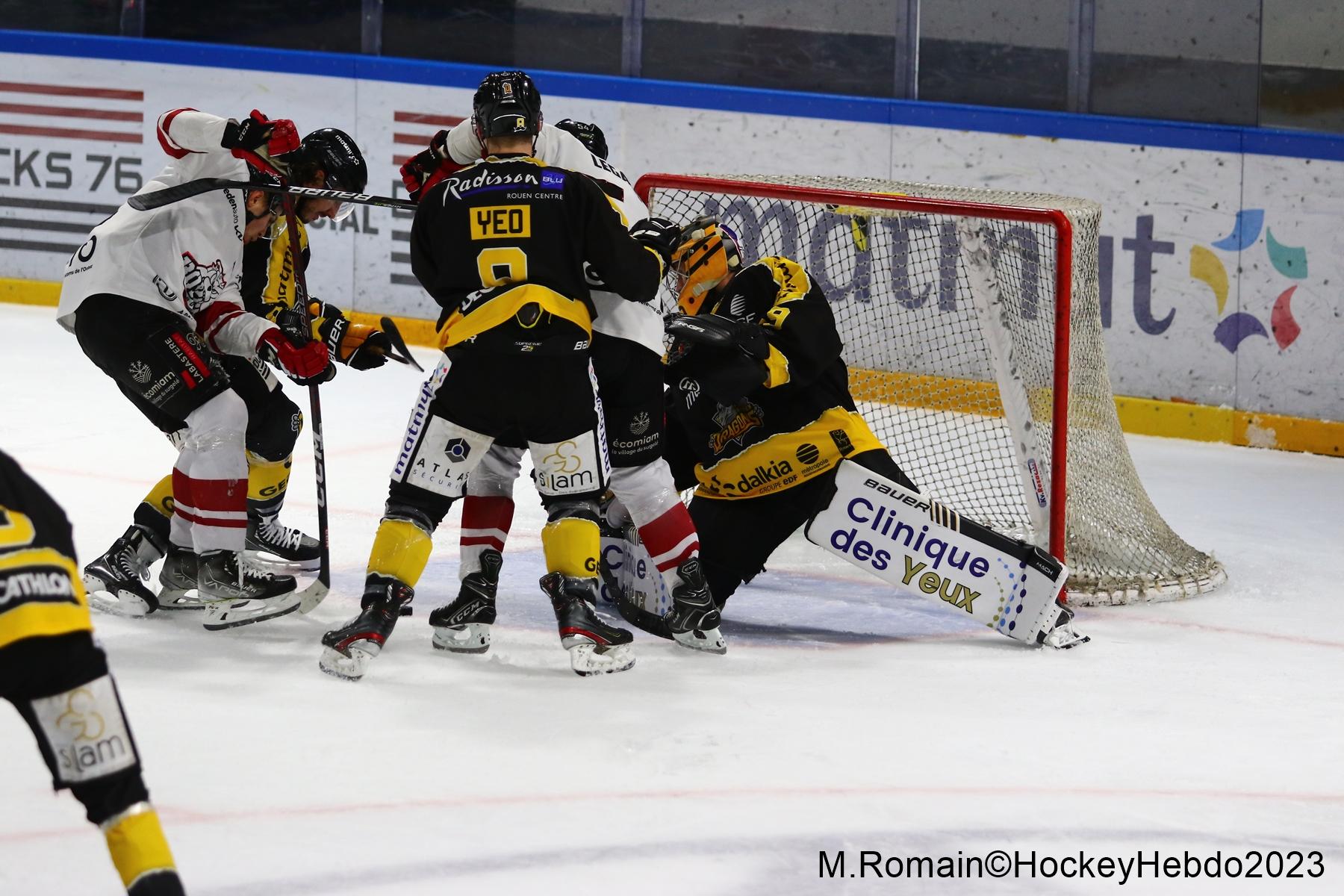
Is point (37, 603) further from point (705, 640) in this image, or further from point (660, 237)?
point (705, 640)

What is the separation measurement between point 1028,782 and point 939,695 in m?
0.54

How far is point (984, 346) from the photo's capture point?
5.42 m

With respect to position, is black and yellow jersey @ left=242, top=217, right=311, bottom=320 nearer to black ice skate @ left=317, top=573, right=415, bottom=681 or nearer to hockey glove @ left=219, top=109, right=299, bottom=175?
hockey glove @ left=219, top=109, right=299, bottom=175

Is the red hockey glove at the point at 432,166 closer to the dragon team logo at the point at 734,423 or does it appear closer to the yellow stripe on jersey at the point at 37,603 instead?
the dragon team logo at the point at 734,423

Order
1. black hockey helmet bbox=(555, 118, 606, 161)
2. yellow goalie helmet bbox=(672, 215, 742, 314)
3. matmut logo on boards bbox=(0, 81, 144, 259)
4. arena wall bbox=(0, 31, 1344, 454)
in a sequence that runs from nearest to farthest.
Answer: yellow goalie helmet bbox=(672, 215, 742, 314), black hockey helmet bbox=(555, 118, 606, 161), arena wall bbox=(0, 31, 1344, 454), matmut logo on boards bbox=(0, 81, 144, 259)

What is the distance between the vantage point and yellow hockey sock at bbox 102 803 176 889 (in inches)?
79.2

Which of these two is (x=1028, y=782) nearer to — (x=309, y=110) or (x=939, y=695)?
(x=939, y=695)

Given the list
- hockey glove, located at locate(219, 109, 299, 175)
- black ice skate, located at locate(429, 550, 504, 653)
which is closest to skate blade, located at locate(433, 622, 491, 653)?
black ice skate, located at locate(429, 550, 504, 653)

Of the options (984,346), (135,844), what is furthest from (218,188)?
(984,346)

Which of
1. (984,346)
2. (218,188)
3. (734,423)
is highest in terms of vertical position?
(218,188)

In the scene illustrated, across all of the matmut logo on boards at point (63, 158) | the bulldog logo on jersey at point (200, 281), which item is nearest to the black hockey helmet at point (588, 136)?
the bulldog logo on jersey at point (200, 281)

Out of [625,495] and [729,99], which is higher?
[729,99]

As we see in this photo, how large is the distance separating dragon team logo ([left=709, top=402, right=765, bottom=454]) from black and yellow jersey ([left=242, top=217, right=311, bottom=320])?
1082mm

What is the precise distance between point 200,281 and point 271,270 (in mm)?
299
